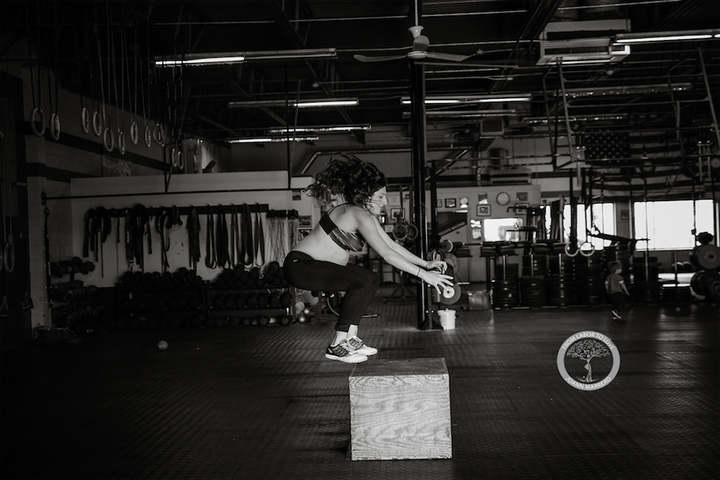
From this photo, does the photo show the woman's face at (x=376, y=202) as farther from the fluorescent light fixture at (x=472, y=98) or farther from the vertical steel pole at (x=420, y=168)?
the fluorescent light fixture at (x=472, y=98)

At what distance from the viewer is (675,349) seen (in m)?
5.56

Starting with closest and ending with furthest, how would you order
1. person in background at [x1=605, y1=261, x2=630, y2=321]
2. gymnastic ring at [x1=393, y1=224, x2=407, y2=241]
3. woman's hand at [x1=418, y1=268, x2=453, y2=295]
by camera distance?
woman's hand at [x1=418, y1=268, x2=453, y2=295] < person in background at [x1=605, y1=261, x2=630, y2=321] < gymnastic ring at [x1=393, y1=224, x2=407, y2=241]

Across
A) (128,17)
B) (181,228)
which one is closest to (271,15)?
(128,17)

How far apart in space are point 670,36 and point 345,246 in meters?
4.61

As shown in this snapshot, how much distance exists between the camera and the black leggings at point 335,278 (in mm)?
3525

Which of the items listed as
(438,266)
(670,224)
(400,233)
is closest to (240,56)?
(400,233)

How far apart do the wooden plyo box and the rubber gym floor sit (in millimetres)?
51

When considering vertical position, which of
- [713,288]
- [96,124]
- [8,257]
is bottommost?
[713,288]

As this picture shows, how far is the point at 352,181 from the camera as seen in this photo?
347cm

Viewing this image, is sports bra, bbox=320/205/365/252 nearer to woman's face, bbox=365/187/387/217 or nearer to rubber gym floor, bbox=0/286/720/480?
woman's face, bbox=365/187/387/217

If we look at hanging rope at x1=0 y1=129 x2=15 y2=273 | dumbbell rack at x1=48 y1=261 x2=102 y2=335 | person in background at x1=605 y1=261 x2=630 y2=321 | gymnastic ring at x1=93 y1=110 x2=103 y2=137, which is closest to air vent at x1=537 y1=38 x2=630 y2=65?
person in background at x1=605 y1=261 x2=630 y2=321

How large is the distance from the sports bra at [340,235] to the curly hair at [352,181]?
150 mm

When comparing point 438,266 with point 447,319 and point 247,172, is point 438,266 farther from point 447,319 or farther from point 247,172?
point 247,172

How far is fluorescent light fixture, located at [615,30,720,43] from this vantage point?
251 inches
